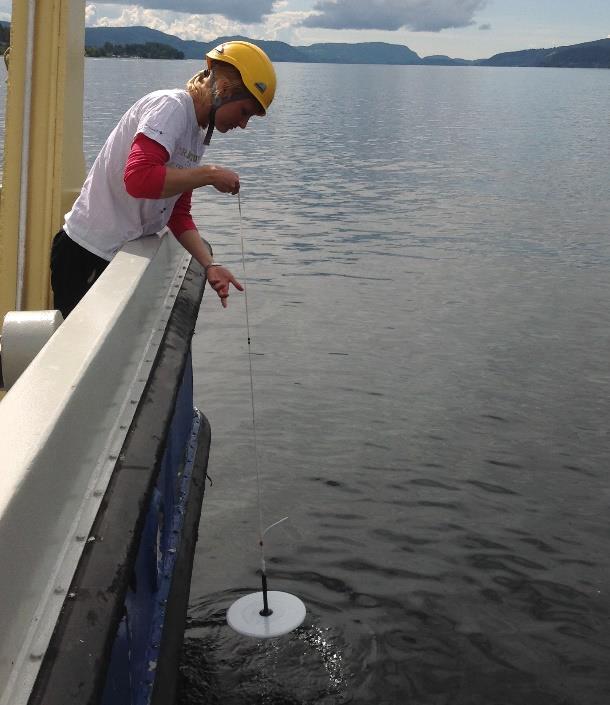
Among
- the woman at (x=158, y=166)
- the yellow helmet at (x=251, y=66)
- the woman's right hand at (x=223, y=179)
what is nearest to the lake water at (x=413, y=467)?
the woman at (x=158, y=166)

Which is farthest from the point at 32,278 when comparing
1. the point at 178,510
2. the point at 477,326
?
the point at 477,326

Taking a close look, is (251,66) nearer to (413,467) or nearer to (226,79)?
(226,79)

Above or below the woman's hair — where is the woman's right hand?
below

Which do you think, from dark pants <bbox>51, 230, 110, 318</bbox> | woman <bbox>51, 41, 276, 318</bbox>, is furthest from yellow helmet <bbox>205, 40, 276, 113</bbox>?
dark pants <bbox>51, 230, 110, 318</bbox>

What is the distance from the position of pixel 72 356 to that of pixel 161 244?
Result: 6.04ft

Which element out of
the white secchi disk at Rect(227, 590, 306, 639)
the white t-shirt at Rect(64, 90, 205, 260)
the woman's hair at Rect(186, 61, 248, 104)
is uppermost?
the woman's hair at Rect(186, 61, 248, 104)

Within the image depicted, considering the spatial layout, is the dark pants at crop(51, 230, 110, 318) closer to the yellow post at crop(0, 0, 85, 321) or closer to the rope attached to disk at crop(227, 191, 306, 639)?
the yellow post at crop(0, 0, 85, 321)

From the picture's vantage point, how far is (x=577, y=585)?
18.9 ft

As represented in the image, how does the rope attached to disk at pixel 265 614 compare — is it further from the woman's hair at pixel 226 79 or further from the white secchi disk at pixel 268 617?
the woman's hair at pixel 226 79

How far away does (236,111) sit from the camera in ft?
13.6

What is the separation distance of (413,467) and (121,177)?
3.73m

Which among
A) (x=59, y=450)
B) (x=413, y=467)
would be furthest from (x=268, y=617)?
(x=59, y=450)

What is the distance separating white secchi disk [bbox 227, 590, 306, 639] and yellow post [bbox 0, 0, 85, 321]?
198 cm

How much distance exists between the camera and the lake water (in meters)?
4.96
